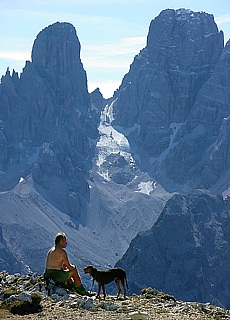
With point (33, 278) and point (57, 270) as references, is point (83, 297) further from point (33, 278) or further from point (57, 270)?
point (33, 278)

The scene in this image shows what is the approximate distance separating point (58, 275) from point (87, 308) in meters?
3.26

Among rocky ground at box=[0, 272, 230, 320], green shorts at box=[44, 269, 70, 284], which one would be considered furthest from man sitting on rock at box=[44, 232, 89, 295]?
rocky ground at box=[0, 272, 230, 320]

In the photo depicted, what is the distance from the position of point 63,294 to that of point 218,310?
301 inches

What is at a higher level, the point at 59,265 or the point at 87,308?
the point at 59,265

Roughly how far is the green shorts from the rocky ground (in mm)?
499

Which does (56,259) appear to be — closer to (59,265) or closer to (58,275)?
(59,265)

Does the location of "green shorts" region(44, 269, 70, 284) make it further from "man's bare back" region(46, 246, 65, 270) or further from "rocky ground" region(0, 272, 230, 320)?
"rocky ground" region(0, 272, 230, 320)

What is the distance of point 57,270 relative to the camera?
30625mm

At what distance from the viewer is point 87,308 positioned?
1101 inches

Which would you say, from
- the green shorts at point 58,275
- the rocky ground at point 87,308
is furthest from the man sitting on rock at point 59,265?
the rocky ground at point 87,308

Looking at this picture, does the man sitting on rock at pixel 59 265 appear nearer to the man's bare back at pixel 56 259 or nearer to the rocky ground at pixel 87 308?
the man's bare back at pixel 56 259

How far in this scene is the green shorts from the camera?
100ft

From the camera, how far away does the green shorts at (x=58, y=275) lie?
3053cm

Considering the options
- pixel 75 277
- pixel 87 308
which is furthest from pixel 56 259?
pixel 87 308
